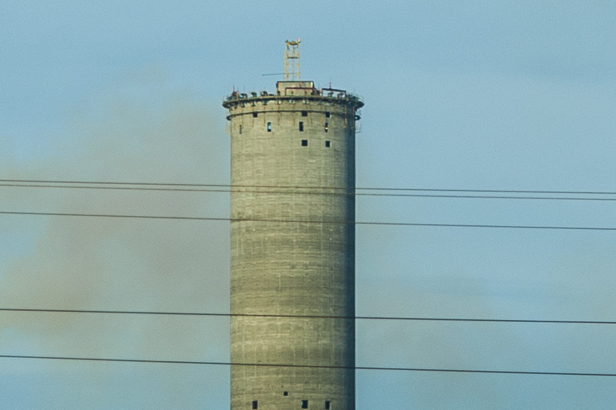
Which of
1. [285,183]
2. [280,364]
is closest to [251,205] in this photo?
[285,183]

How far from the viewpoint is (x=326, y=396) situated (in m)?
119

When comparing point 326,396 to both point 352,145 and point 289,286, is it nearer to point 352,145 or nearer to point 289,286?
point 289,286

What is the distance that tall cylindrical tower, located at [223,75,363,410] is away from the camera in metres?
119

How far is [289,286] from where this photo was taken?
391 feet

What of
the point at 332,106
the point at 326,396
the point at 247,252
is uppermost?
the point at 332,106

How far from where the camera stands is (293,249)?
11944cm

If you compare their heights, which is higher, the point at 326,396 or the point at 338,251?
the point at 338,251

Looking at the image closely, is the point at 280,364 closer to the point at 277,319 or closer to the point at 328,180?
the point at 277,319

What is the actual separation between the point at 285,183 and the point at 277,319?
29.4ft

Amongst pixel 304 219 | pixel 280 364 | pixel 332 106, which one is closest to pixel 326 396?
pixel 280 364

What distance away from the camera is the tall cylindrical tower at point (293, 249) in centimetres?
11906

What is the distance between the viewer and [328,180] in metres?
121

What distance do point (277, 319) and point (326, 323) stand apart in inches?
127

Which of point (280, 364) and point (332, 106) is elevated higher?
point (332, 106)
